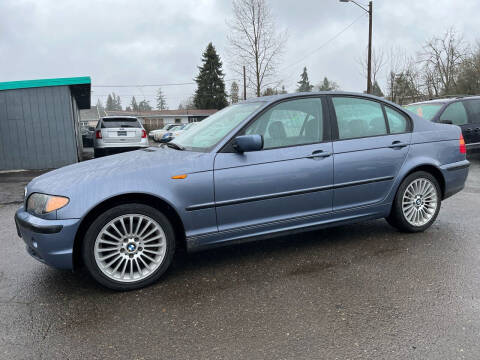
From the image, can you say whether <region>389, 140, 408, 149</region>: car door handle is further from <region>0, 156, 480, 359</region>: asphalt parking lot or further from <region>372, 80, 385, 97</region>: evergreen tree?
<region>372, 80, 385, 97</region>: evergreen tree

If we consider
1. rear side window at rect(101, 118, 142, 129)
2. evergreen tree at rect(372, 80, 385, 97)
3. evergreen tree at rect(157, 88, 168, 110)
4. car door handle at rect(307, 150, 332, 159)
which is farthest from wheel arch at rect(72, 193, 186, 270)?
evergreen tree at rect(157, 88, 168, 110)

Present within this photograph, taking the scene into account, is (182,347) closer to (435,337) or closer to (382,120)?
(435,337)

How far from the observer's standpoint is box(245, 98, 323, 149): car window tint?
11.8 feet

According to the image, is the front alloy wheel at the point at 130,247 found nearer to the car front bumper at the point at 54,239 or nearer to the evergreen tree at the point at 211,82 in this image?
the car front bumper at the point at 54,239

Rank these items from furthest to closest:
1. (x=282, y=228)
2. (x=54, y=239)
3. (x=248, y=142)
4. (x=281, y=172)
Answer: (x=282, y=228) < (x=281, y=172) < (x=248, y=142) < (x=54, y=239)

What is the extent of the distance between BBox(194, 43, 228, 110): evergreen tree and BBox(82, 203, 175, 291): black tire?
5267 centimetres

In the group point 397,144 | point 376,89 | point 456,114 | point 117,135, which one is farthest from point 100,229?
point 376,89

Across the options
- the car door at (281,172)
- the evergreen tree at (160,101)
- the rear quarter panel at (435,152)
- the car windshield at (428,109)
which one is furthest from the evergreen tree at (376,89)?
the evergreen tree at (160,101)

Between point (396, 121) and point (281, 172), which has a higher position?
point (396, 121)

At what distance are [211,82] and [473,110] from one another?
160ft

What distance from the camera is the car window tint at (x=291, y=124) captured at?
358cm

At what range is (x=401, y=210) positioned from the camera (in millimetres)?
4191

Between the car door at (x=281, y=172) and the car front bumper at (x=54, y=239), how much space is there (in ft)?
3.94

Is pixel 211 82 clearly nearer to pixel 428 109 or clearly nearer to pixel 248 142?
pixel 428 109
